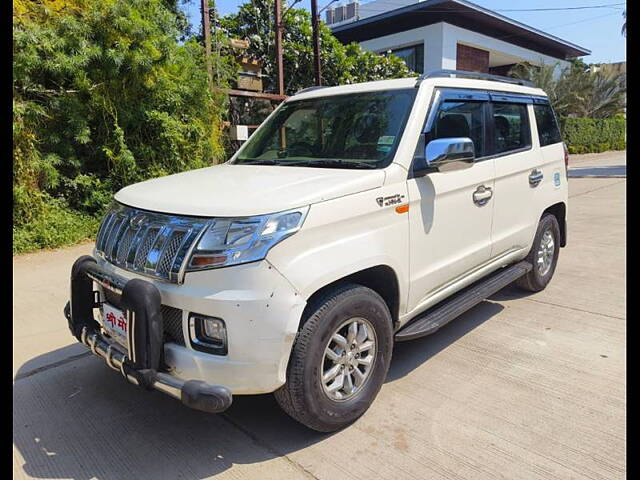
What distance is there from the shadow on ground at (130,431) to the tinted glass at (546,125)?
2.73 metres

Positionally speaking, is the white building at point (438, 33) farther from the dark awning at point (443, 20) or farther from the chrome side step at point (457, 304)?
the chrome side step at point (457, 304)

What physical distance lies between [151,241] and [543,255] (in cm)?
Answer: 407

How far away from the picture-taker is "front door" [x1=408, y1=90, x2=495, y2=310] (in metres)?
3.25

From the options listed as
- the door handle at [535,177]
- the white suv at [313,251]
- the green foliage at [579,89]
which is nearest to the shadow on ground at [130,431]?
the white suv at [313,251]

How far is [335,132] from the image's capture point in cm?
358

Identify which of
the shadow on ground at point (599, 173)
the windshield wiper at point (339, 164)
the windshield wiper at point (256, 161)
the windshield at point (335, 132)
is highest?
the shadow on ground at point (599, 173)

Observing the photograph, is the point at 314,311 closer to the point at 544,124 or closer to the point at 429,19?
the point at 544,124

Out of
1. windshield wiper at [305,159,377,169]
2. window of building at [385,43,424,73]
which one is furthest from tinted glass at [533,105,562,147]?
window of building at [385,43,424,73]

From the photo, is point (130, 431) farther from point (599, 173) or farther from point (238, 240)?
point (599, 173)

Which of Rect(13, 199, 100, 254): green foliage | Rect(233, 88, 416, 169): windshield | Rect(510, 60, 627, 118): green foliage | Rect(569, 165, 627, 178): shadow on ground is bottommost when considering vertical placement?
Rect(13, 199, 100, 254): green foliage

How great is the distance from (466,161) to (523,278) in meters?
2.12

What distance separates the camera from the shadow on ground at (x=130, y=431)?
2646 mm

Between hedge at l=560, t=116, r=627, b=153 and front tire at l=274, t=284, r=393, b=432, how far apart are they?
83.8 feet

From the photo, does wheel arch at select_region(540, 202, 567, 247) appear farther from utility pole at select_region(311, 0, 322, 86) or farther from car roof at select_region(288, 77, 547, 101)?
utility pole at select_region(311, 0, 322, 86)
